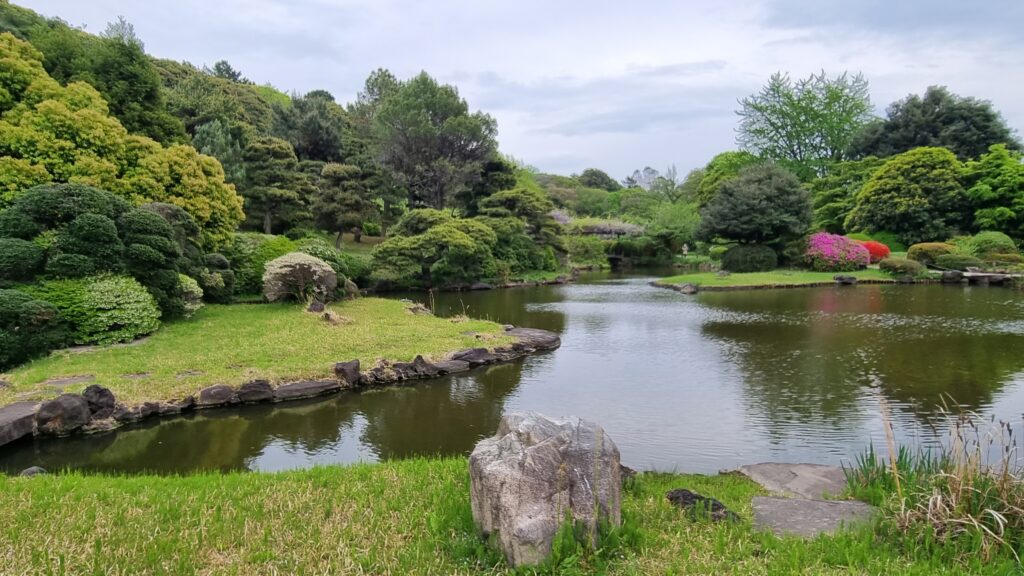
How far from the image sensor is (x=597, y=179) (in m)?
77.0

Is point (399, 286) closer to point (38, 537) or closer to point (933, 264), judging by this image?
point (38, 537)

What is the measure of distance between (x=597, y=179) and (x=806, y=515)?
7529cm

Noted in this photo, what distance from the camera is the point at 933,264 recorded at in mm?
27672

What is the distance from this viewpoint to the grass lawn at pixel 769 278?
2517 centimetres

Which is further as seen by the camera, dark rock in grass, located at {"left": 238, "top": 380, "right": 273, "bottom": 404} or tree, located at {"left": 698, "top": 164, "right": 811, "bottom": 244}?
tree, located at {"left": 698, "top": 164, "right": 811, "bottom": 244}

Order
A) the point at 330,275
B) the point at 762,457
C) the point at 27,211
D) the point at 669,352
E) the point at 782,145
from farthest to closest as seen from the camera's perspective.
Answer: the point at 782,145 → the point at 330,275 → the point at 669,352 → the point at 27,211 → the point at 762,457

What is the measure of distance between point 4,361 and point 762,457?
1148cm

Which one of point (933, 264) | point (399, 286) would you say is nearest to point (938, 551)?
point (399, 286)

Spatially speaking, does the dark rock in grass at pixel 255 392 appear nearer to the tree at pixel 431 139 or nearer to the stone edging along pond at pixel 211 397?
the stone edging along pond at pixel 211 397

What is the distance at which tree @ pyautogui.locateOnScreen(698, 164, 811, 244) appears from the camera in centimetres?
2889

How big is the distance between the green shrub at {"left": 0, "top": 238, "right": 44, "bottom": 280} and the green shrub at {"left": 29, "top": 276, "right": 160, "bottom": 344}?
41 cm

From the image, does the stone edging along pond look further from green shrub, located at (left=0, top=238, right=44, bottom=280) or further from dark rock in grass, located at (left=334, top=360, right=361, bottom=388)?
green shrub, located at (left=0, top=238, right=44, bottom=280)

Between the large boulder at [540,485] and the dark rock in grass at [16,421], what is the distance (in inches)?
282

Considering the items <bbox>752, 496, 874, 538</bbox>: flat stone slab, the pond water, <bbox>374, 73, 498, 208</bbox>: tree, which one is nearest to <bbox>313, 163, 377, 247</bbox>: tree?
<bbox>374, 73, 498, 208</bbox>: tree
